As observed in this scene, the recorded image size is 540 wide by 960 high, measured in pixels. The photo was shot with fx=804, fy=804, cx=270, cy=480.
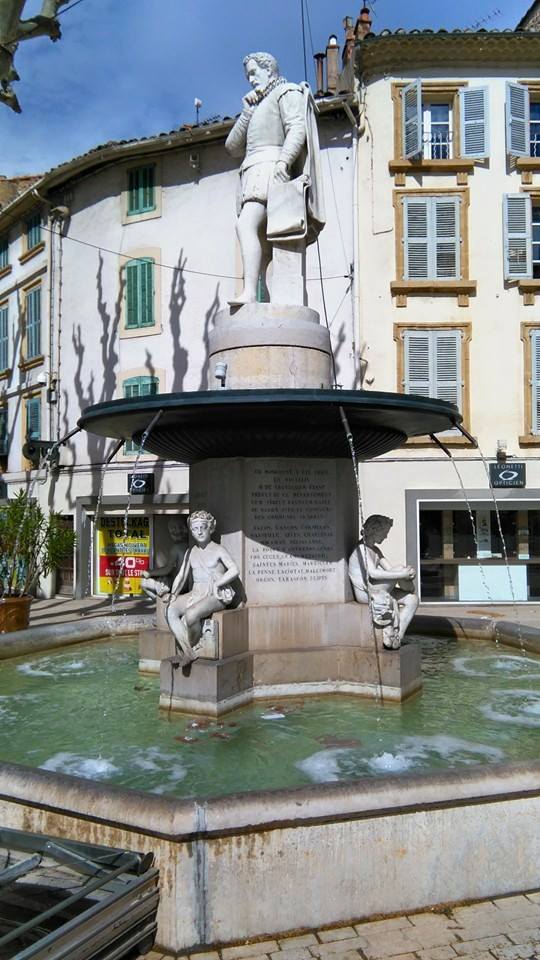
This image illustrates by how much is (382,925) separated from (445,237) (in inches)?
669

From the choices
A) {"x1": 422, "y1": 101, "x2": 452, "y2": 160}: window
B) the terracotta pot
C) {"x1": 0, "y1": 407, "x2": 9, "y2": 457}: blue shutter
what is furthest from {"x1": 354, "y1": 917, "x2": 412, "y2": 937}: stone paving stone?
{"x1": 0, "y1": 407, "x2": 9, "y2": 457}: blue shutter

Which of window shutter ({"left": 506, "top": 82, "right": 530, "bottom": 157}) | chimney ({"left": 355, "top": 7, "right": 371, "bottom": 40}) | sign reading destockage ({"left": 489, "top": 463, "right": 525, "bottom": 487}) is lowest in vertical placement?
sign reading destockage ({"left": 489, "top": 463, "right": 525, "bottom": 487})

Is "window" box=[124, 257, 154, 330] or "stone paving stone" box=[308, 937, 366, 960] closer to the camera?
"stone paving stone" box=[308, 937, 366, 960]

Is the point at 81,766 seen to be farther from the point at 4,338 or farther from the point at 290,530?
the point at 4,338

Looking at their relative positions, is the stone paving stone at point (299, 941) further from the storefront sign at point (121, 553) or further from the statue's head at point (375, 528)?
the storefront sign at point (121, 553)

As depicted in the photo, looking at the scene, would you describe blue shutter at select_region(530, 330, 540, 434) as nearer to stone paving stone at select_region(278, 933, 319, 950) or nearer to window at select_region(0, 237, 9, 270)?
window at select_region(0, 237, 9, 270)

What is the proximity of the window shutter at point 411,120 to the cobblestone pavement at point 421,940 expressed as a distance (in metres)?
17.3

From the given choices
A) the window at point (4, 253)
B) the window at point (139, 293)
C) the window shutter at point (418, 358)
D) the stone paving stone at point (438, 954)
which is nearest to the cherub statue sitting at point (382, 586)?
the stone paving stone at point (438, 954)

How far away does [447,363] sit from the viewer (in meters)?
18.2

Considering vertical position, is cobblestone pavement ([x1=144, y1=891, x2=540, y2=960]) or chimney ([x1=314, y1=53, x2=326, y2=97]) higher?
chimney ([x1=314, y1=53, x2=326, y2=97])

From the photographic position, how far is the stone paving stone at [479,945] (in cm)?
325

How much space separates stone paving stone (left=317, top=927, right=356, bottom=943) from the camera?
3.38 meters

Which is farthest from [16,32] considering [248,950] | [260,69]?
[248,950]

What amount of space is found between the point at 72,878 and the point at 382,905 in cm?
135
